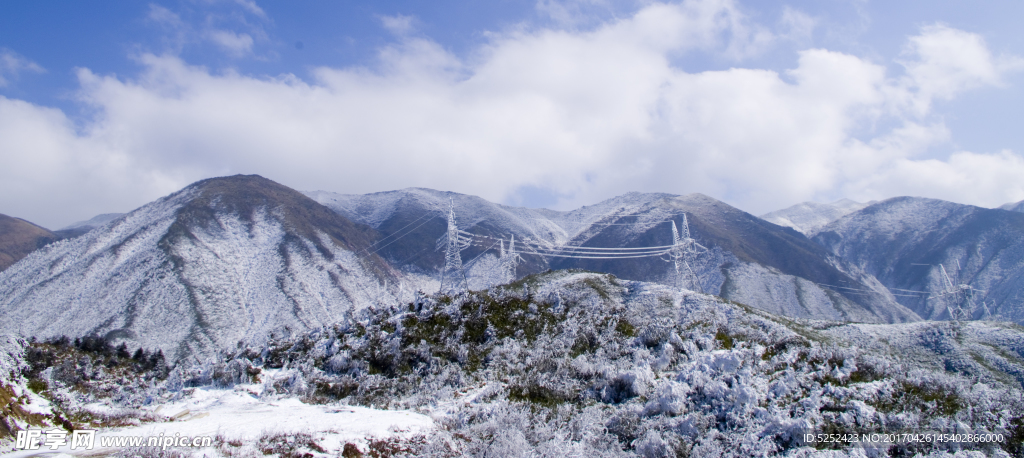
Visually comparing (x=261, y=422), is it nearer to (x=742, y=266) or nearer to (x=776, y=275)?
(x=776, y=275)

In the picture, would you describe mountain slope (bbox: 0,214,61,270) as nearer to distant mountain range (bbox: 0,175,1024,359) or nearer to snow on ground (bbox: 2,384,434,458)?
distant mountain range (bbox: 0,175,1024,359)

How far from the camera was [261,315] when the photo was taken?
98625 millimetres

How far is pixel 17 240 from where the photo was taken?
7028 inches

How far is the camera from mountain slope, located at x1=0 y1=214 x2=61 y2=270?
162 meters

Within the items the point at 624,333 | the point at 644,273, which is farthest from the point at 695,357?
the point at 644,273

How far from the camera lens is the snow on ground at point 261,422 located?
17.0 metres

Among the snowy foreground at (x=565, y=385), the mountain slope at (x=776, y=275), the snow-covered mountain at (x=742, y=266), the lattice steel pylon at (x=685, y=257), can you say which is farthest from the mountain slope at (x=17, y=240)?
the lattice steel pylon at (x=685, y=257)

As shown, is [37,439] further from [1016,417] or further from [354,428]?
[1016,417]

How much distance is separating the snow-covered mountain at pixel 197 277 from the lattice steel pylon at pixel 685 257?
61937 millimetres

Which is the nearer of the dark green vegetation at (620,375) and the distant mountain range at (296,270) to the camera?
the dark green vegetation at (620,375)

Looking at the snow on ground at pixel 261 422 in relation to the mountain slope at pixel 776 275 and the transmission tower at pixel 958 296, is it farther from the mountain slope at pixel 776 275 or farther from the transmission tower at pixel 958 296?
the transmission tower at pixel 958 296

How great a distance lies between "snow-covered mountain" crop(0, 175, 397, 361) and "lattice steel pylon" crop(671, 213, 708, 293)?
61.9 metres

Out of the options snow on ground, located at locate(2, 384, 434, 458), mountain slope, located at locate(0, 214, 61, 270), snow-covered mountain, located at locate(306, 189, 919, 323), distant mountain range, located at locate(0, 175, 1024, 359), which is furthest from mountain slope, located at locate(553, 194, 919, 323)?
mountain slope, located at locate(0, 214, 61, 270)

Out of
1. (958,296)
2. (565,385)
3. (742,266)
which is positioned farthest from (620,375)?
(742,266)
